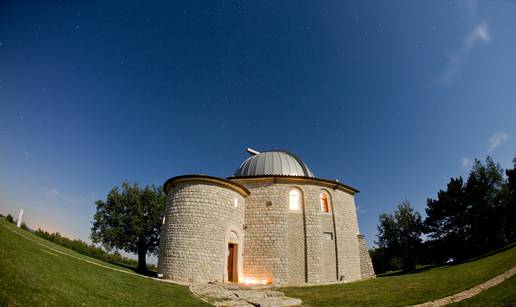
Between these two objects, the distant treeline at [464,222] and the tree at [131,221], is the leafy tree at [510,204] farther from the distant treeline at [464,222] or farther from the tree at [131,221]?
the tree at [131,221]

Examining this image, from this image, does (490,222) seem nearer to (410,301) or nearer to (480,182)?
(480,182)

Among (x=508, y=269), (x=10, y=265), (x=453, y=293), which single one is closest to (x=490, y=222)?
(x=508, y=269)

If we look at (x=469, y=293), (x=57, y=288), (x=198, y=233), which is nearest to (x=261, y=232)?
(x=198, y=233)

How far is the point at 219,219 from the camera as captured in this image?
615 inches

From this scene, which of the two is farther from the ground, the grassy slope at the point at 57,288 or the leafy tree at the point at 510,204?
the leafy tree at the point at 510,204

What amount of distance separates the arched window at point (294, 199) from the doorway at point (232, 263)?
503 centimetres

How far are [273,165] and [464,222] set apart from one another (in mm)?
21524

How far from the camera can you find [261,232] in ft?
57.5

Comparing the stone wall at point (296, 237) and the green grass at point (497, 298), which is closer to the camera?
the green grass at point (497, 298)

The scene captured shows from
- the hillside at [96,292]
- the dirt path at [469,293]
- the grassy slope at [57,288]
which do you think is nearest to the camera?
the grassy slope at [57,288]

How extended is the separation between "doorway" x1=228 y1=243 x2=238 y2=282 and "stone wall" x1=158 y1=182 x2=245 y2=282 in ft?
1.07

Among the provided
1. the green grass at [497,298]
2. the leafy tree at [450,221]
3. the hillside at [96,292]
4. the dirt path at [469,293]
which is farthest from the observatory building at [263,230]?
the leafy tree at [450,221]

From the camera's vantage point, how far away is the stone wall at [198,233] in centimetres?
1418

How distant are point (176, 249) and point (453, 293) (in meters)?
13.4
